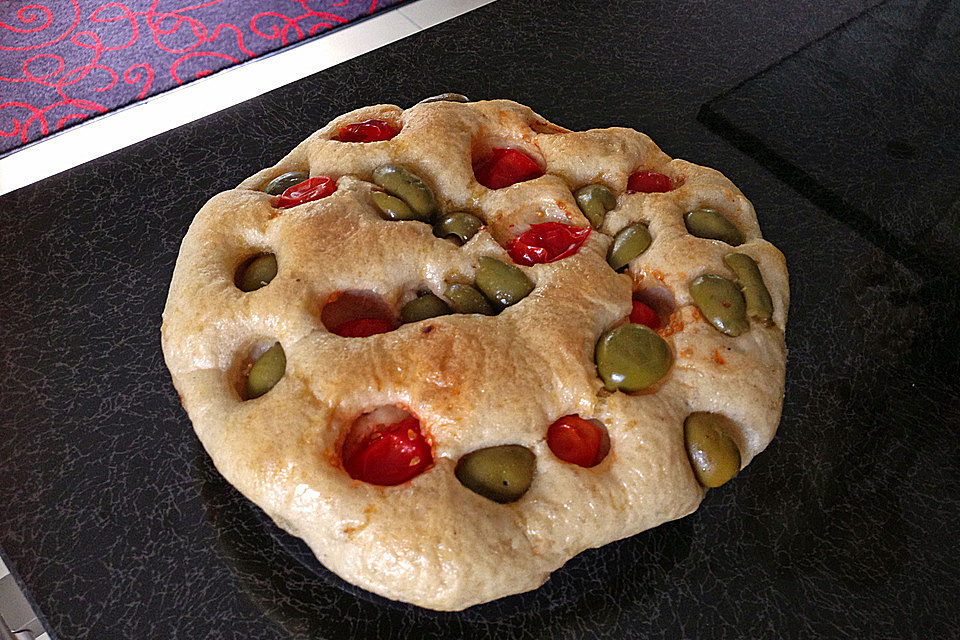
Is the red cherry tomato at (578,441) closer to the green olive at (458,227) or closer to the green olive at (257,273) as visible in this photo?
the green olive at (458,227)

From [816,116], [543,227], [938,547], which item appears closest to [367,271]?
[543,227]

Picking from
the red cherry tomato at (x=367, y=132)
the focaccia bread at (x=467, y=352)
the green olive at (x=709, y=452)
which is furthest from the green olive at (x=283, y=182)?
the green olive at (x=709, y=452)

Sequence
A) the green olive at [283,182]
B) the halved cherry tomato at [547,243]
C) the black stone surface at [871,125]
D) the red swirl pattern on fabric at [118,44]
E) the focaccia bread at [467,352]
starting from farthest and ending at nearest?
the red swirl pattern on fabric at [118,44]
the black stone surface at [871,125]
the green olive at [283,182]
the halved cherry tomato at [547,243]
the focaccia bread at [467,352]

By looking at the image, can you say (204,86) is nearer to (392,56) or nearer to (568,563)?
(392,56)

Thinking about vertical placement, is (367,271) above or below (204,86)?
above

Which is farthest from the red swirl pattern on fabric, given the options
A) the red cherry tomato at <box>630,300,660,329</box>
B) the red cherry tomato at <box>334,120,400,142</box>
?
the red cherry tomato at <box>630,300,660,329</box>

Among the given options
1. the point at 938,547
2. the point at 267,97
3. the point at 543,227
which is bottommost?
the point at 938,547

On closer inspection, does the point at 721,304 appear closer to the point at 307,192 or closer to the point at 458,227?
the point at 458,227

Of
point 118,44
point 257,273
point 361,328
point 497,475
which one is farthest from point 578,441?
point 118,44
